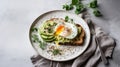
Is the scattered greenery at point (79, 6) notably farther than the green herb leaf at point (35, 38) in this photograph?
Yes

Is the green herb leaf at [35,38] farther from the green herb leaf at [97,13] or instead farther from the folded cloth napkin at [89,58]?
the green herb leaf at [97,13]

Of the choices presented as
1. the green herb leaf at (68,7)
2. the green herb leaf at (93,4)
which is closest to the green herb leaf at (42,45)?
the green herb leaf at (68,7)

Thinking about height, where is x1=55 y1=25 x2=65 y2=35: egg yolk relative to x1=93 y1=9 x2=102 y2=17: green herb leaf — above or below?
below

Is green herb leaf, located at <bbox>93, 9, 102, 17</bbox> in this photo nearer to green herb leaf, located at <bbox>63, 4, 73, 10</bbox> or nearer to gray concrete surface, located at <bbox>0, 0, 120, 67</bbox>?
gray concrete surface, located at <bbox>0, 0, 120, 67</bbox>

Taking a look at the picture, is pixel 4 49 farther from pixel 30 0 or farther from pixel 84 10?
pixel 84 10

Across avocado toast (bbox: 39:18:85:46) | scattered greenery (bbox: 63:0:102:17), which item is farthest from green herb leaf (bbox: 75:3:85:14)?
avocado toast (bbox: 39:18:85:46)

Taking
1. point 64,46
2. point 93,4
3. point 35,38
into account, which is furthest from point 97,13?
point 35,38

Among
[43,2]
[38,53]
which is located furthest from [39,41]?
[43,2]
